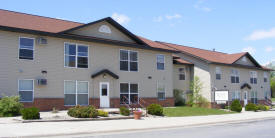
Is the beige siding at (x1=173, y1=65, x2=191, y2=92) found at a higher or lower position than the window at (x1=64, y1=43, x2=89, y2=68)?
lower

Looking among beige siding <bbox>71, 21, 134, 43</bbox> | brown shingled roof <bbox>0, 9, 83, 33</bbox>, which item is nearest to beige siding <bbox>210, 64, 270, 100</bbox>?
beige siding <bbox>71, 21, 134, 43</bbox>

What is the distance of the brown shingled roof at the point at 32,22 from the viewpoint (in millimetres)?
22812

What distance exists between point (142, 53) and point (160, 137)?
17.2 metres

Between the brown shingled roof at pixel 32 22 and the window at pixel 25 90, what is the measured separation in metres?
3.83

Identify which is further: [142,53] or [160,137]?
[142,53]

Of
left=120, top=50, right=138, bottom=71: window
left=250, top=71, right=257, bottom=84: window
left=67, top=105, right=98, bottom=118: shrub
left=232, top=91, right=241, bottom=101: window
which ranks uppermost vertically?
left=120, top=50, right=138, bottom=71: window

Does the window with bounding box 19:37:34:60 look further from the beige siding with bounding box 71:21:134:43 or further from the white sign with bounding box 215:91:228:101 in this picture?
the white sign with bounding box 215:91:228:101

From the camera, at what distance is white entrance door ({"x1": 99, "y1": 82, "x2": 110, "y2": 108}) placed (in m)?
26.7

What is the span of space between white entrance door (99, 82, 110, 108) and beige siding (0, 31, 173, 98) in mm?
419

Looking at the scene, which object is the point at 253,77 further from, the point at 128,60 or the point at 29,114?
the point at 29,114

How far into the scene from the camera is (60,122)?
18.3m

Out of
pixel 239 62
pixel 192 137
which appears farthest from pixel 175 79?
pixel 192 137

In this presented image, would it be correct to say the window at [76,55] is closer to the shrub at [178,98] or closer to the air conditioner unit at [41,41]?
the air conditioner unit at [41,41]

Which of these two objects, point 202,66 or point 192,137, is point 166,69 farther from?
point 192,137
